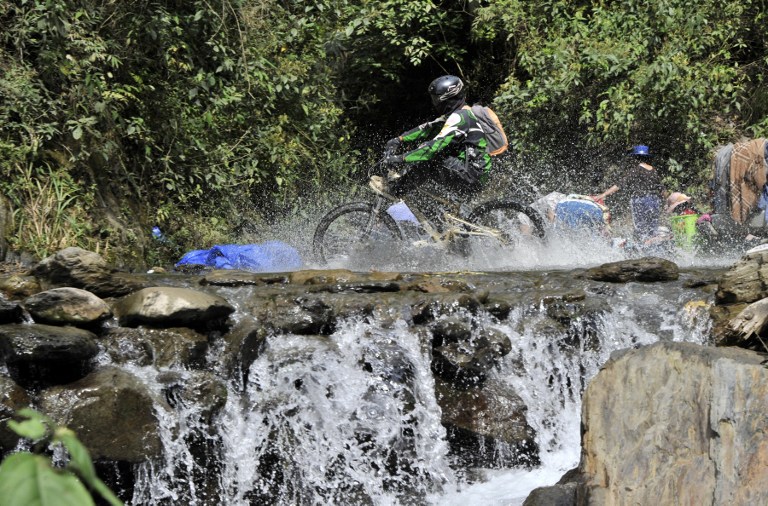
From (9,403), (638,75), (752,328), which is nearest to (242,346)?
(9,403)

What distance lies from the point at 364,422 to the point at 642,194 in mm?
5855

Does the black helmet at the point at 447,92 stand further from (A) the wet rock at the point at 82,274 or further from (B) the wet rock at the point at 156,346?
(B) the wet rock at the point at 156,346

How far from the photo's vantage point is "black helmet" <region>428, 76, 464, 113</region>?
790 centimetres

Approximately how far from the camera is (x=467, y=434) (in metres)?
5.11

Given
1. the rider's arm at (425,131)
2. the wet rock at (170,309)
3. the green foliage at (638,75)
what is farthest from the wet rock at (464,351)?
the green foliage at (638,75)

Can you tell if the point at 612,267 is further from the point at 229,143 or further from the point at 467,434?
the point at 229,143

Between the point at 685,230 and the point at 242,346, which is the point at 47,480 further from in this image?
the point at 685,230

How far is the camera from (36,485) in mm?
600

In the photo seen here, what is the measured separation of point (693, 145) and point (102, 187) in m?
7.46

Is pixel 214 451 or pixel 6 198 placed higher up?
pixel 6 198

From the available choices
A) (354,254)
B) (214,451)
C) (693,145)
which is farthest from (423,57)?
(214,451)

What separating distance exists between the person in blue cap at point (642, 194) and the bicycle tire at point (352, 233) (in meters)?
3.20

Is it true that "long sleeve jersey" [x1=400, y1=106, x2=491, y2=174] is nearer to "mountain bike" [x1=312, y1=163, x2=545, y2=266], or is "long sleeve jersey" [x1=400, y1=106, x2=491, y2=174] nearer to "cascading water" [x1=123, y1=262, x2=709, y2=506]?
"mountain bike" [x1=312, y1=163, x2=545, y2=266]

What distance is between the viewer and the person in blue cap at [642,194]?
31.7 feet
